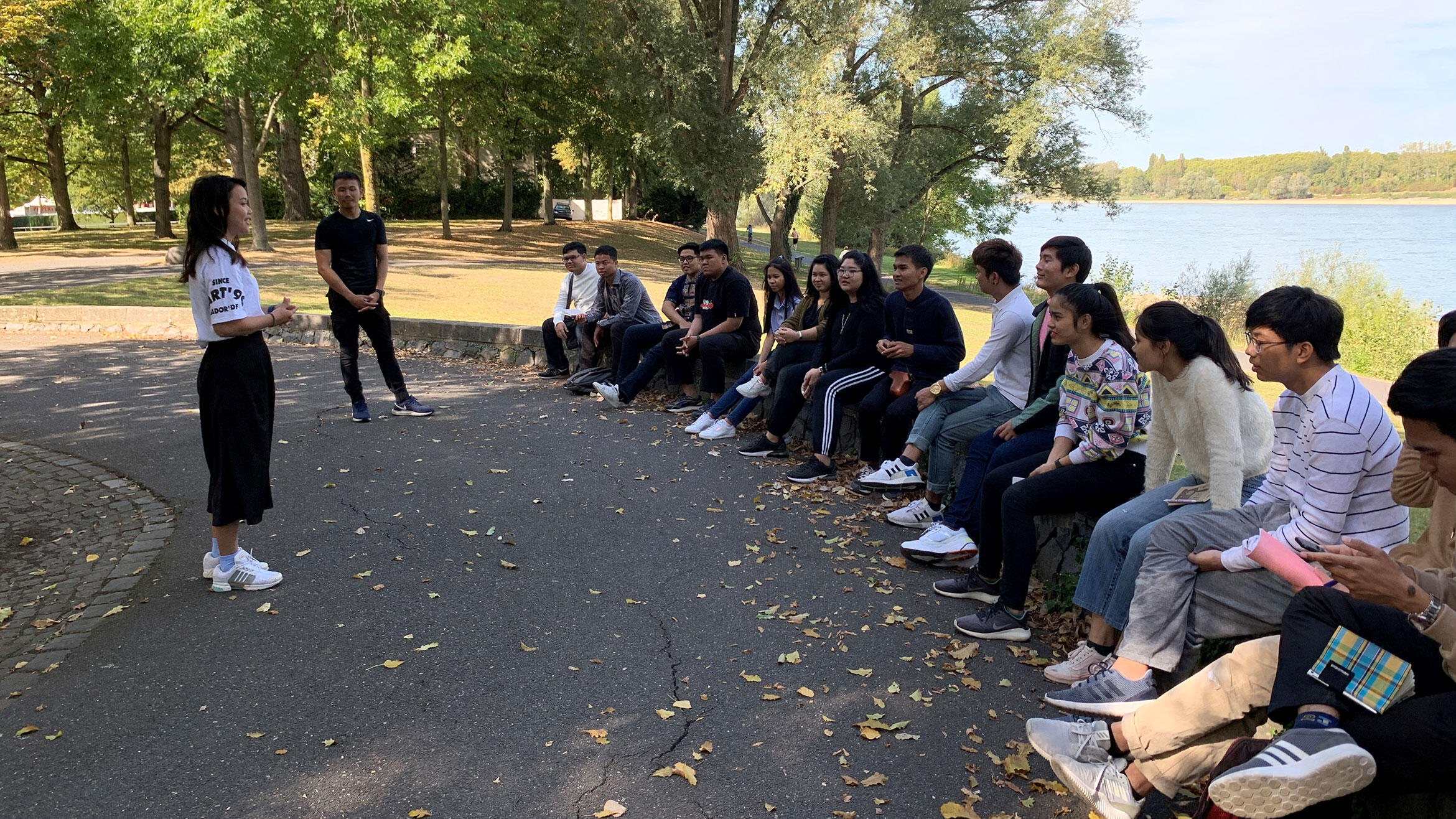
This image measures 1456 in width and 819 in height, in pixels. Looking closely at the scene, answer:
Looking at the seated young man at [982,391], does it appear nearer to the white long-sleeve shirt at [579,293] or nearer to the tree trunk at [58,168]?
the white long-sleeve shirt at [579,293]

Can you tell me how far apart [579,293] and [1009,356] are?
5.56m

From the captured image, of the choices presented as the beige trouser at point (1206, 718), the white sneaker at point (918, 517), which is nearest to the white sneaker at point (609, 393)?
the white sneaker at point (918, 517)

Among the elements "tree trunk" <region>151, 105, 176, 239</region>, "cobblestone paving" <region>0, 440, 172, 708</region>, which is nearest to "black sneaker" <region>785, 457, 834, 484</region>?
"cobblestone paving" <region>0, 440, 172, 708</region>

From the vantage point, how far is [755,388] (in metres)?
7.88

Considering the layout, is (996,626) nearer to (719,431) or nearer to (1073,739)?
(1073,739)

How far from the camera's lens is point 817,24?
2469cm

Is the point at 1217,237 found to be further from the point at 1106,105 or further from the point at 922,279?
the point at 922,279

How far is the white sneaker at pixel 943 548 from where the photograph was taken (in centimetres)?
505

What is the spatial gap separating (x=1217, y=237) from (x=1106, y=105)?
27.7m

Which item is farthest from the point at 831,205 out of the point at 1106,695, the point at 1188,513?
the point at 1106,695

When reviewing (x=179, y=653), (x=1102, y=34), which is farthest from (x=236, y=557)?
(x=1102, y=34)

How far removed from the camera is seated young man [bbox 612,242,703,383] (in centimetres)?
916

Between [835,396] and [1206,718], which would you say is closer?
[1206,718]

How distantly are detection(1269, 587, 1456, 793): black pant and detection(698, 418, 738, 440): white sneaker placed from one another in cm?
551
